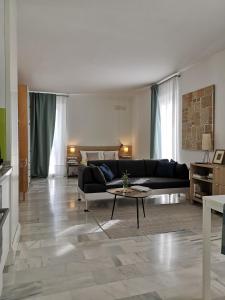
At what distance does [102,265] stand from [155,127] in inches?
207

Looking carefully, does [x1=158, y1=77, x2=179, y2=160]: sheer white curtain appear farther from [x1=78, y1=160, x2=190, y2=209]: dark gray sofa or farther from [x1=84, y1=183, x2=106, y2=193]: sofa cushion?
[x1=84, y1=183, x2=106, y2=193]: sofa cushion

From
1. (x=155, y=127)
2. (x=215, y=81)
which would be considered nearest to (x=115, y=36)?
(x=215, y=81)

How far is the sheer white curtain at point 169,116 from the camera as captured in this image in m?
6.22

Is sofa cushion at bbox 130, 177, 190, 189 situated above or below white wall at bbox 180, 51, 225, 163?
below

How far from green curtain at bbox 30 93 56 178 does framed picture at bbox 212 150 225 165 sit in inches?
218

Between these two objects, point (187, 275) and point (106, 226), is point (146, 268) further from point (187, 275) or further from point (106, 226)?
point (106, 226)

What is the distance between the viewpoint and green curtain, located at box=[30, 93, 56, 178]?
27.3 ft

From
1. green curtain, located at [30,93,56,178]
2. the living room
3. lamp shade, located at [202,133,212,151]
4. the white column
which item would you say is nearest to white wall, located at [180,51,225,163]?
the living room

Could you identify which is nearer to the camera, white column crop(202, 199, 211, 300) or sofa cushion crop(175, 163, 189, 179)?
white column crop(202, 199, 211, 300)

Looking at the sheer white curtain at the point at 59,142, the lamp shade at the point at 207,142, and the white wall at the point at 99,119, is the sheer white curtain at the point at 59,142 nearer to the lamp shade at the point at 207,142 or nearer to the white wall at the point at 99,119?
the white wall at the point at 99,119

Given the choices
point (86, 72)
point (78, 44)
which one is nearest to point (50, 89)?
point (86, 72)

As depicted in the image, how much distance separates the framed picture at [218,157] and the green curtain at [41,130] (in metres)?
5.53

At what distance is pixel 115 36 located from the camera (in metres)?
3.98

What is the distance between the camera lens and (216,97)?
4.82m
